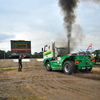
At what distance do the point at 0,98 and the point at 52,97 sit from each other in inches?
64.5

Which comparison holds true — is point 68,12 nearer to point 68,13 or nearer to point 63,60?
point 68,13

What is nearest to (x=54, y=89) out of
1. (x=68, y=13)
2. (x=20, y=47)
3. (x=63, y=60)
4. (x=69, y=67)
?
(x=69, y=67)

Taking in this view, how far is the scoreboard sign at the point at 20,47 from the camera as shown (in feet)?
75.9

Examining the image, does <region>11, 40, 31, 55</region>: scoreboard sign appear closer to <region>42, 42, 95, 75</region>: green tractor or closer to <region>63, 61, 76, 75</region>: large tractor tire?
<region>42, 42, 95, 75</region>: green tractor

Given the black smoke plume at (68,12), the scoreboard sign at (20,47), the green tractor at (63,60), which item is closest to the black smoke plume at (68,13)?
the black smoke plume at (68,12)

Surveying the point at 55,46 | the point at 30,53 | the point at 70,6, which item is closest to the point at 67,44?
the point at 55,46

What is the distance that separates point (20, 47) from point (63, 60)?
1536cm

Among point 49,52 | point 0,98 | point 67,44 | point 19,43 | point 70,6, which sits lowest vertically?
point 0,98

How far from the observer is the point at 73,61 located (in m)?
9.23

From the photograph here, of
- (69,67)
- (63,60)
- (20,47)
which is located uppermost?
(20,47)

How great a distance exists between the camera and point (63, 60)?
9.69m

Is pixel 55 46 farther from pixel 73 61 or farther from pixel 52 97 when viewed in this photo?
pixel 52 97

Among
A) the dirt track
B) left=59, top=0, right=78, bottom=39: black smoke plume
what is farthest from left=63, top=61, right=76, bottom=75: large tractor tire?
left=59, top=0, right=78, bottom=39: black smoke plume

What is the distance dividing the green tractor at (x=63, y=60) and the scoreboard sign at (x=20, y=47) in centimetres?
1187
